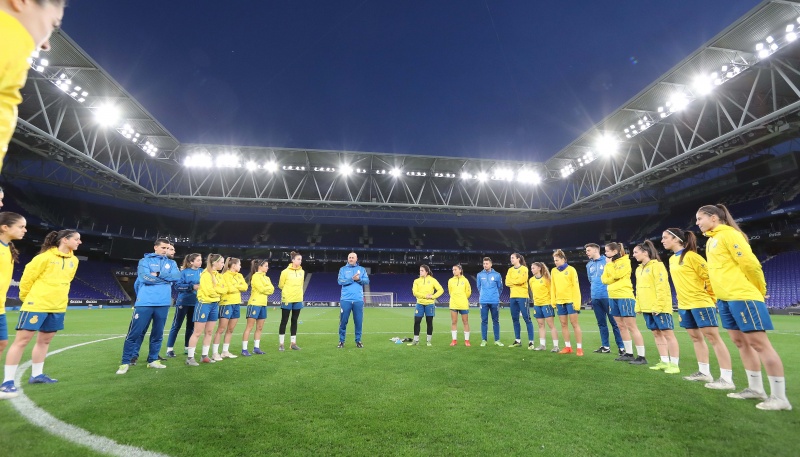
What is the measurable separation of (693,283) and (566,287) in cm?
261

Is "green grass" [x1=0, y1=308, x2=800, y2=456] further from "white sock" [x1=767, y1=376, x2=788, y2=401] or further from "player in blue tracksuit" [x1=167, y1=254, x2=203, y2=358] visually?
"player in blue tracksuit" [x1=167, y1=254, x2=203, y2=358]

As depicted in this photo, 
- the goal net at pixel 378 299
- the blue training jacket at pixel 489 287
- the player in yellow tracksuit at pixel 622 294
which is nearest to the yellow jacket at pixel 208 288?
the blue training jacket at pixel 489 287

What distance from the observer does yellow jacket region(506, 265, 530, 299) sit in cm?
847

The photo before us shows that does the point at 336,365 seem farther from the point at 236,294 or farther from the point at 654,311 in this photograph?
the point at 654,311

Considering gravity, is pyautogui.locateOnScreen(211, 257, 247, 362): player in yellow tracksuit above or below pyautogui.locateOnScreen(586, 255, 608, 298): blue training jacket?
below

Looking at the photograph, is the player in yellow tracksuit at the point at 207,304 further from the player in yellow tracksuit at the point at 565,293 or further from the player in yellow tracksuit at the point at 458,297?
the player in yellow tracksuit at the point at 565,293

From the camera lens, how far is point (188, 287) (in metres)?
6.99

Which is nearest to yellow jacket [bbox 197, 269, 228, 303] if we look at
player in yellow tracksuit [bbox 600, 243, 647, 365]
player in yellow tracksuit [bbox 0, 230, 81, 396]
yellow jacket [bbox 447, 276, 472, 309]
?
player in yellow tracksuit [bbox 0, 230, 81, 396]

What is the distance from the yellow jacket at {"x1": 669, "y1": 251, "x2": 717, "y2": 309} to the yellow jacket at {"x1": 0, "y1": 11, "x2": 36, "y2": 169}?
6.26 meters

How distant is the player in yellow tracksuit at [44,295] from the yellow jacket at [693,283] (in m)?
8.21

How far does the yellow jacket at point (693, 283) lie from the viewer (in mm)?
4949

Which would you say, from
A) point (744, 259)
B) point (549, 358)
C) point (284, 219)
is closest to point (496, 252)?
point (284, 219)

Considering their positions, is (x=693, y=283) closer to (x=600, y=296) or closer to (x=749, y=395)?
(x=749, y=395)

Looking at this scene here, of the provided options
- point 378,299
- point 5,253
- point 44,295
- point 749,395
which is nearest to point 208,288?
point 44,295
